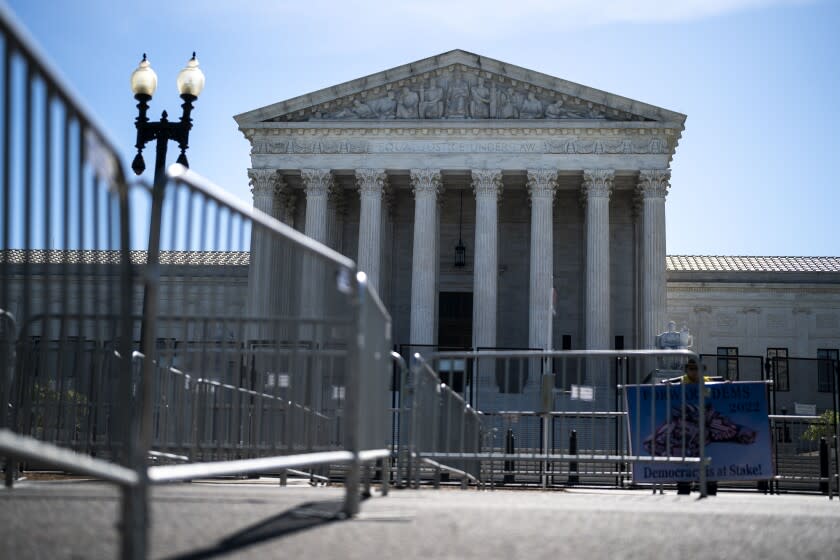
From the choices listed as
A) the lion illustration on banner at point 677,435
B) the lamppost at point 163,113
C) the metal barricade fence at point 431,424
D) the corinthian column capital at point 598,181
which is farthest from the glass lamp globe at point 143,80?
the corinthian column capital at point 598,181

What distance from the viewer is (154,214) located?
17.4 ft

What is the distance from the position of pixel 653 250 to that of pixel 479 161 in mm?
8130

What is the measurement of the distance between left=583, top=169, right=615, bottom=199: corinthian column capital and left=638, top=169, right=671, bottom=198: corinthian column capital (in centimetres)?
128

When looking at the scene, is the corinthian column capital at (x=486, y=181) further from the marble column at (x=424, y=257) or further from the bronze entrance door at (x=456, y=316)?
the bronze entrance door at (x=456, y=316)

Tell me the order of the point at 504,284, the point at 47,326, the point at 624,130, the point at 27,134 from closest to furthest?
the point at 27,134
the point at 47,326
the point at 624,130
the point at 504,284

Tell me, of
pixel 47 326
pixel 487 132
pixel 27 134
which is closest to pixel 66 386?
pixel 47 326

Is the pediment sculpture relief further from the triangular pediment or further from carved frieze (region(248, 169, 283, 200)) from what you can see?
carved frieze (region(248, 169, 283, 200))

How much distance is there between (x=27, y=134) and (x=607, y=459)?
1025 centimetres

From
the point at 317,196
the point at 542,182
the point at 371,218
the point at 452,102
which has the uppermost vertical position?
the point at 452,102

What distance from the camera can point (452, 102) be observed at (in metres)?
48.8

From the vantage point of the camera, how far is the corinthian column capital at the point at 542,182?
156 feet

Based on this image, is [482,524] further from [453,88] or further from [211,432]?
[453,88]

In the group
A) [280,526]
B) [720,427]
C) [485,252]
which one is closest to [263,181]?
[485,252]

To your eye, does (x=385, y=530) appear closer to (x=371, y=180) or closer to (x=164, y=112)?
(x=164, y=112)
